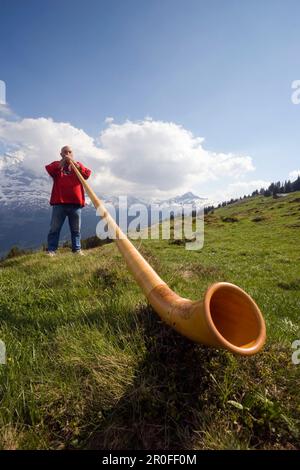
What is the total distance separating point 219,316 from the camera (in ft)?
9.23

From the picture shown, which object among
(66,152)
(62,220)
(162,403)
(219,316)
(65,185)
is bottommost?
(162,403)

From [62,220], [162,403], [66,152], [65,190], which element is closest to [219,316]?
[162,403]

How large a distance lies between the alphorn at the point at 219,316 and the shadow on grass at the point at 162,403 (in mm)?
327

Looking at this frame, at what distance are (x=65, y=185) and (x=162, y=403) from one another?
24.2 ft

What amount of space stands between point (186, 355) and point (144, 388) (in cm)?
52

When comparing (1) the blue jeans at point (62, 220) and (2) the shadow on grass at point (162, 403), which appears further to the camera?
(1) the blue jeans at point (62, 220)

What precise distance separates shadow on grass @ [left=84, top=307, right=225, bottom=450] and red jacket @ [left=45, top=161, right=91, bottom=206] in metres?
6.56

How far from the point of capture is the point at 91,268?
635 cm

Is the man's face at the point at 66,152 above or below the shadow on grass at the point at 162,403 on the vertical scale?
above

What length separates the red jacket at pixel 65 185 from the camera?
8.72m

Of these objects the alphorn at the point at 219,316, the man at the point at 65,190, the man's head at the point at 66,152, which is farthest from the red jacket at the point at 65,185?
the alphorn at the point at 219,316

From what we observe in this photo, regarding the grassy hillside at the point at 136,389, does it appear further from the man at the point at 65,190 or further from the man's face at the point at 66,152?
the man's face at the point at 66,152

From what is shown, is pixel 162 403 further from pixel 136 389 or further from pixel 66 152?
pixel 66 152
